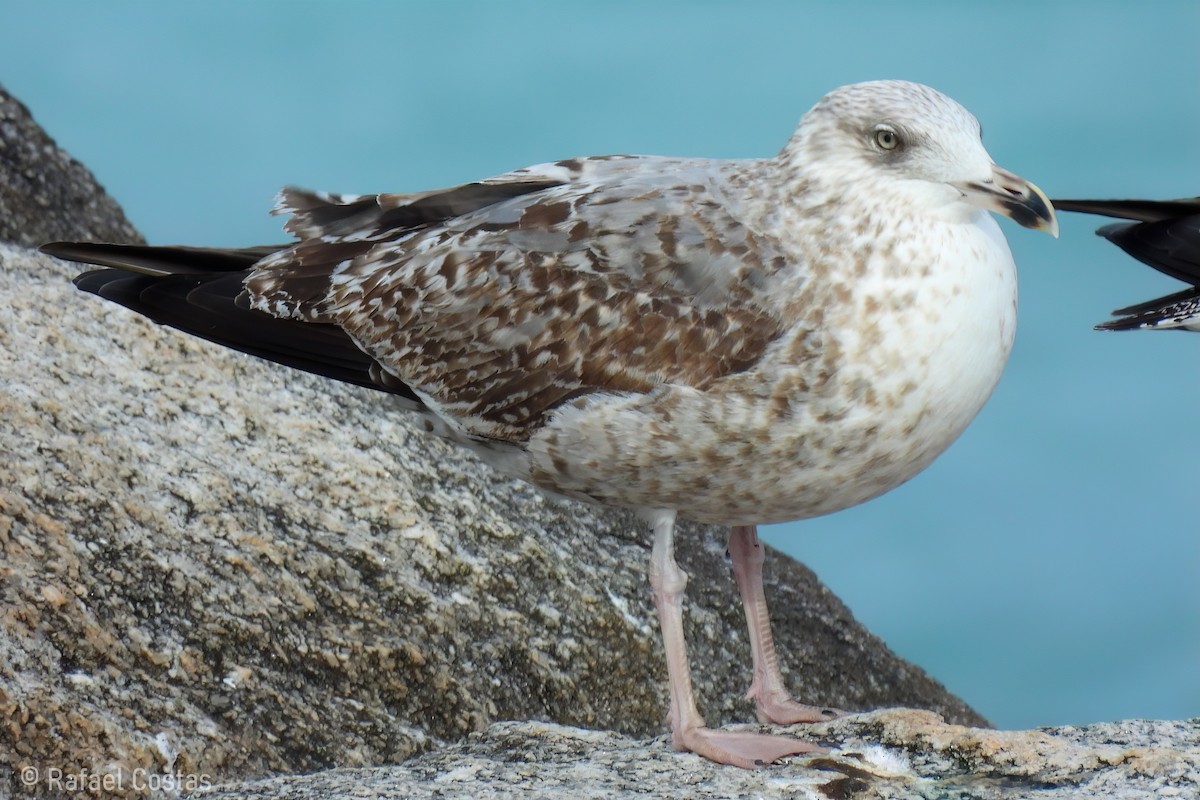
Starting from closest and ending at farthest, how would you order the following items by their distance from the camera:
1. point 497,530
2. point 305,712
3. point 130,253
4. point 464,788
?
1. point 464,788
2. point 305,712
3. point 130,253
4. point 497,530

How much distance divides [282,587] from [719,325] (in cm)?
183

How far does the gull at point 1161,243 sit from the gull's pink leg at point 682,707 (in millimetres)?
2841

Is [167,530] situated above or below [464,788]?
above

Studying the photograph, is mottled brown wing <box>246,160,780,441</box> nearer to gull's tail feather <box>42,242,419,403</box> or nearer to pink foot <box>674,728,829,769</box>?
gull's tail feather <box>42,242,419,403</box>

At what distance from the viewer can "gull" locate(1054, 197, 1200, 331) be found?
263 inches

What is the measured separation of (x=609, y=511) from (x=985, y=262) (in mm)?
2398

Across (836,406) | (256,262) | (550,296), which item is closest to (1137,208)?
(836,406)

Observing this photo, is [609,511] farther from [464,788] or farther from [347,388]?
[464,788]

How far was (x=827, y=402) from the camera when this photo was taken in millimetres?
4445

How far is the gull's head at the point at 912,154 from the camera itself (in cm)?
446

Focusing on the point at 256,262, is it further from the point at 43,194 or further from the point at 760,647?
the point at 43,194

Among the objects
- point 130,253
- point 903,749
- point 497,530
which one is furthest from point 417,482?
point 903,749

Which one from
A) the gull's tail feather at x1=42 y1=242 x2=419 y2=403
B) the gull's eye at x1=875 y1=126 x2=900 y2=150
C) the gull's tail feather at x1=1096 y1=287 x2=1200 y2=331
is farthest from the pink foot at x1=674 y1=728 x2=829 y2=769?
the gull's tail feather at x1=1096 y1=287 x2=1200 y2=331

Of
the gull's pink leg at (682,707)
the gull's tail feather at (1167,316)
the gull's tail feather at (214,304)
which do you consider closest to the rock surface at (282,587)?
the gull's tail feather at (214,304)
